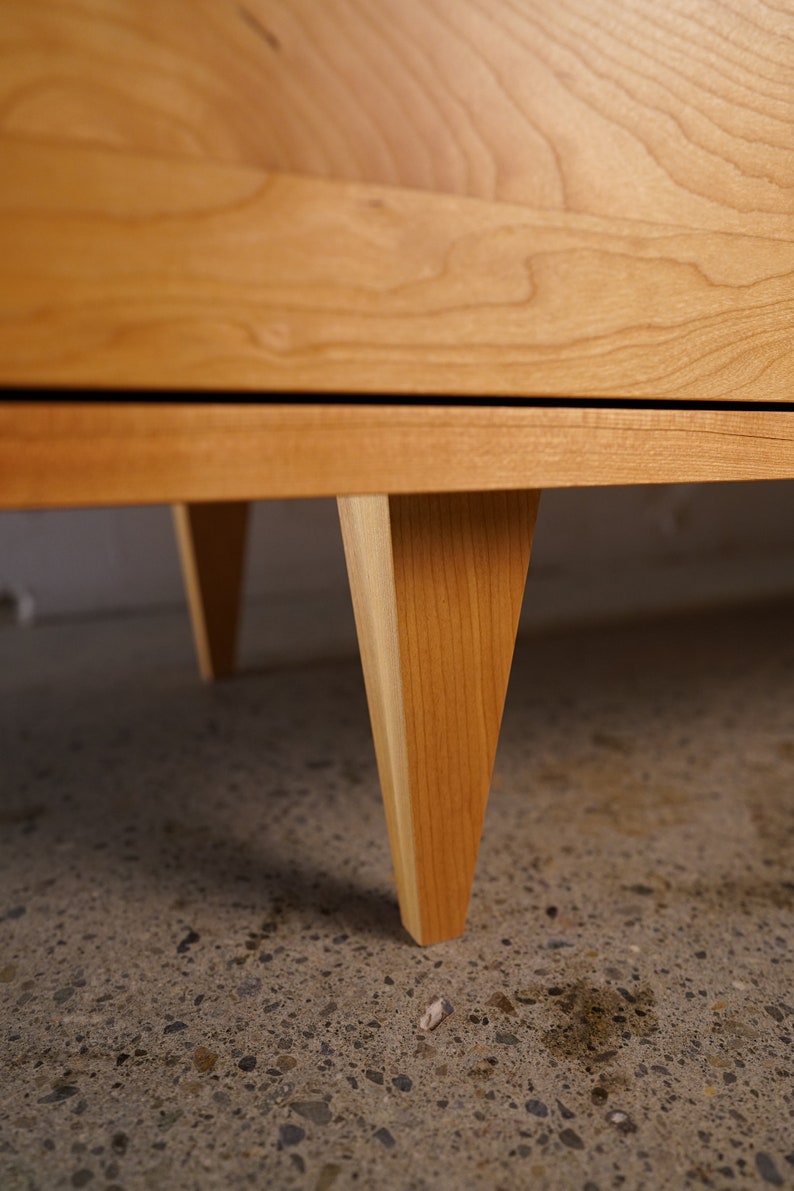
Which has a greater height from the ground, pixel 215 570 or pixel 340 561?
pixel 215 570

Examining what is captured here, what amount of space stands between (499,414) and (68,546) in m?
1.23

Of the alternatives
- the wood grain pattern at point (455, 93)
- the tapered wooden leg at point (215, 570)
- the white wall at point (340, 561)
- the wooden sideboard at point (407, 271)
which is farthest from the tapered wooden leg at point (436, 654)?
the white wall at point (340, 561)

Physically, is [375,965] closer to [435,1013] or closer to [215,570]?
[435,1013]

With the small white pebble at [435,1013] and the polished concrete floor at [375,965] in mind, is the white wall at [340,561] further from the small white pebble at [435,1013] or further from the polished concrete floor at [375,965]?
the small white pebble at [435,1013]

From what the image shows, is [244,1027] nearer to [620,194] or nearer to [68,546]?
[620,194]

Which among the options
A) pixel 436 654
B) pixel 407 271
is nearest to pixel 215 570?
pixel 436 654

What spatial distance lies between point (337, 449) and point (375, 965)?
1.07ft

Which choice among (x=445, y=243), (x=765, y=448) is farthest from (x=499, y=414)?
(x=765, y=448)

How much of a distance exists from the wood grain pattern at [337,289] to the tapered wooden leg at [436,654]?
91 mm

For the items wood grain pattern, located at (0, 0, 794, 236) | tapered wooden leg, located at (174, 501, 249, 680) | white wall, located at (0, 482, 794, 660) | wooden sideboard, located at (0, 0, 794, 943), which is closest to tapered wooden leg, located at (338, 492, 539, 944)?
wooden sideboard, located at (0, 0, 794, 943)

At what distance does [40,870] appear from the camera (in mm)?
617

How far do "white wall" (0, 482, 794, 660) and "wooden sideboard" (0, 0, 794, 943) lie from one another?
0.79 m

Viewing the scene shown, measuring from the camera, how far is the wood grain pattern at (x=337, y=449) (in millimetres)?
300

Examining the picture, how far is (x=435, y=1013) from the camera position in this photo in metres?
0.45
